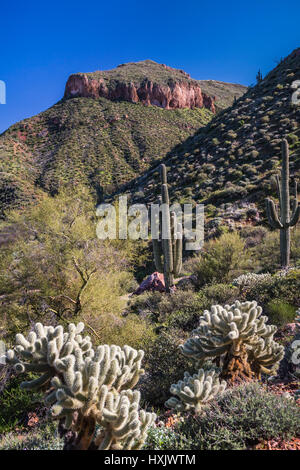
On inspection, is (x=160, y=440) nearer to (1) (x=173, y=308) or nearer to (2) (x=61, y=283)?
(2) (x=61, y=283)

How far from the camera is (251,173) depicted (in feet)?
69.4

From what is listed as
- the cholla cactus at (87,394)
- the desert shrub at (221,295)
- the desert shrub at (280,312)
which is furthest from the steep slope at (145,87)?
the cholla cactus at (87,394)

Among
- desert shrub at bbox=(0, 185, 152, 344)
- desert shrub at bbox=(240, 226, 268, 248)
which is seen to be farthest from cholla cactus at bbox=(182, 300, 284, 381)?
desert shrub at bbox=(240, 226, 268, 248)

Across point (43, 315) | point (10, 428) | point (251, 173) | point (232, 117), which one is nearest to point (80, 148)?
point (232, 117)

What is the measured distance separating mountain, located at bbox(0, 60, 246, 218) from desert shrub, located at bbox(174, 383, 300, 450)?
27.6 meters

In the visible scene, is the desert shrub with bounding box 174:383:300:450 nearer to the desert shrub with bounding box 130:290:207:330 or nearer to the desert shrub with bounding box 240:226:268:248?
the desert shrub with bounding box 130:290:207:330

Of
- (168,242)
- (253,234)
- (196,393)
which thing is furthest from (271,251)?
(196,393)

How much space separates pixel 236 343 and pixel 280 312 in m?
3.09

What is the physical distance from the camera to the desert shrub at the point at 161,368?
4656mm

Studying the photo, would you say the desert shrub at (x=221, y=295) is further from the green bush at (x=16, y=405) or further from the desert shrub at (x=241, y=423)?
the desert shrub at (x=241, y=423)

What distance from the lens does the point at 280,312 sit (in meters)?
6.16

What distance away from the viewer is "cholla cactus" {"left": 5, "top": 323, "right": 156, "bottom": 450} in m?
2.18

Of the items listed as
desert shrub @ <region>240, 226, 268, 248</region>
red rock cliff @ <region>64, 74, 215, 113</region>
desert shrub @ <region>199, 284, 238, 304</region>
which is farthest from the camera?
red rock cliff @ <region>64, 74, 215, 113</region>
